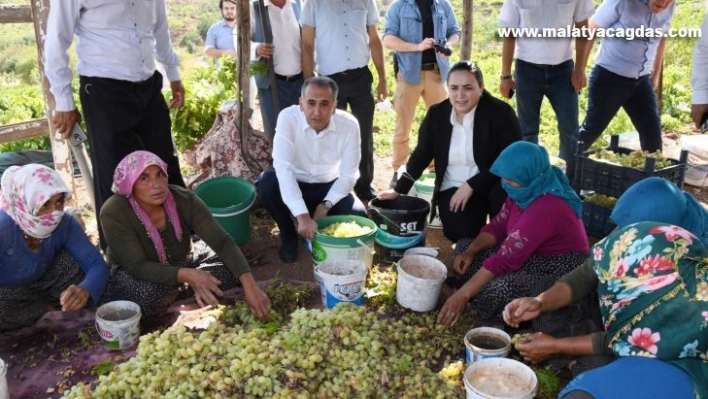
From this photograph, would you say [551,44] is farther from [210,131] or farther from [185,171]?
[185,171]

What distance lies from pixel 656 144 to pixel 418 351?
11.5 ft

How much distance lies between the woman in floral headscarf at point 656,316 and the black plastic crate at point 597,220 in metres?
2.61

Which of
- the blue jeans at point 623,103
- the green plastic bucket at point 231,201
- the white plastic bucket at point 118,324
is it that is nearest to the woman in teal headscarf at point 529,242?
the white plastic bucket at point 118,324

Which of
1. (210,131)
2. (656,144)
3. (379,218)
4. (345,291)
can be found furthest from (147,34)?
(656,144)

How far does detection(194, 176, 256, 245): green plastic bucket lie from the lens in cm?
430

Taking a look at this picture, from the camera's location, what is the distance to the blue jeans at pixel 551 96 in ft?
16.8

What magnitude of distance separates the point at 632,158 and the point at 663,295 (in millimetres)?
2883

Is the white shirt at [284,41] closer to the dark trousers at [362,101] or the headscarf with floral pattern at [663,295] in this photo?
the dark trousers at [362,101]

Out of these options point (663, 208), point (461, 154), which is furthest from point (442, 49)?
point (663, 208)

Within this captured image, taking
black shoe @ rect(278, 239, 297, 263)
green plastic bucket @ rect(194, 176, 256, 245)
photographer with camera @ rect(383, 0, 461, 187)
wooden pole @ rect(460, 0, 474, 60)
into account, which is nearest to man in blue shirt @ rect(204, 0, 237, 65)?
photographer with camera @ rect(383, 0, 461, 187)

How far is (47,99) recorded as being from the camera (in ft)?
14.5

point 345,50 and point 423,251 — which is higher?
point 345,50

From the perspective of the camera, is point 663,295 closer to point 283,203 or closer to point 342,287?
point 342,287

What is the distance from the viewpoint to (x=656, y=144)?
17.0 feet
